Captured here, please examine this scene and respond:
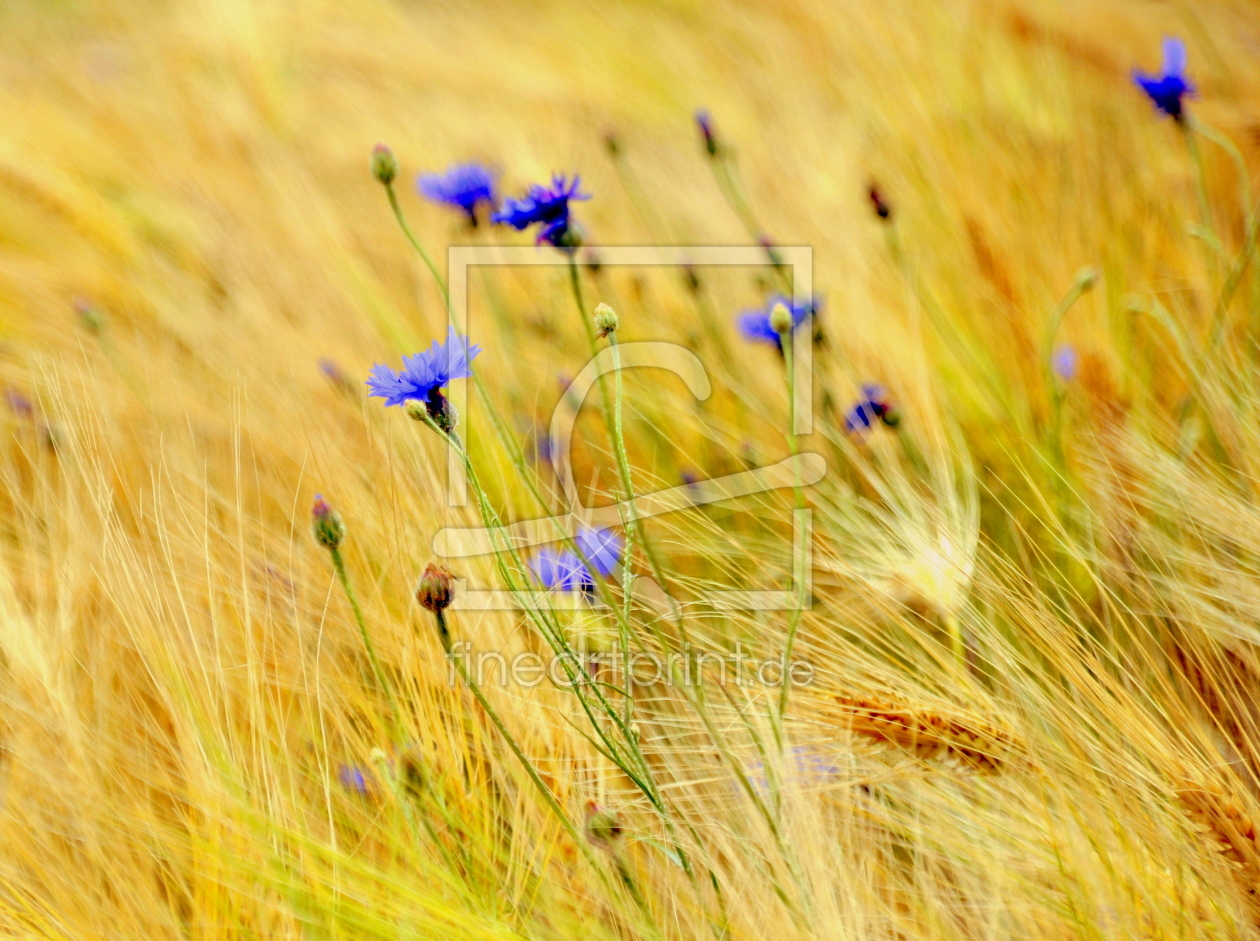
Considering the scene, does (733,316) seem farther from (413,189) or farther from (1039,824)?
(1039,824)

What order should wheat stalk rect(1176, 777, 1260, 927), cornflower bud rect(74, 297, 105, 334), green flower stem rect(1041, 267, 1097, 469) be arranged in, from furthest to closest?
cornflower bud rect(74, 297, 105, 334) → green flower stem rect(1041, 267, 1097, 469) → wheat stalk rect(1176, 777, 1260, 927)

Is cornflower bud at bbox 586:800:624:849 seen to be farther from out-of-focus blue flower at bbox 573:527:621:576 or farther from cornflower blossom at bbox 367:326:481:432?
cornflower blossom at bbox 367:326:481:432

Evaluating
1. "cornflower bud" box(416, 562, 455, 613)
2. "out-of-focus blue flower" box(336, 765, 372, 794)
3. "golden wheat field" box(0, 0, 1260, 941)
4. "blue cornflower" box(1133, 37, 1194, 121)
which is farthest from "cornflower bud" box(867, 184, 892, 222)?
"out-of-focus blue flower" box(336, 765, 372, 794)

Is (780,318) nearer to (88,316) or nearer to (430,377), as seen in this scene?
(430,377)

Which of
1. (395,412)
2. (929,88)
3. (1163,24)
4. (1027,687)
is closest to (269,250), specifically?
(395,412)

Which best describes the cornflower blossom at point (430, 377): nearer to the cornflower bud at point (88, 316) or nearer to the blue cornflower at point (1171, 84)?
the cornflower bud at point (88, 316)
